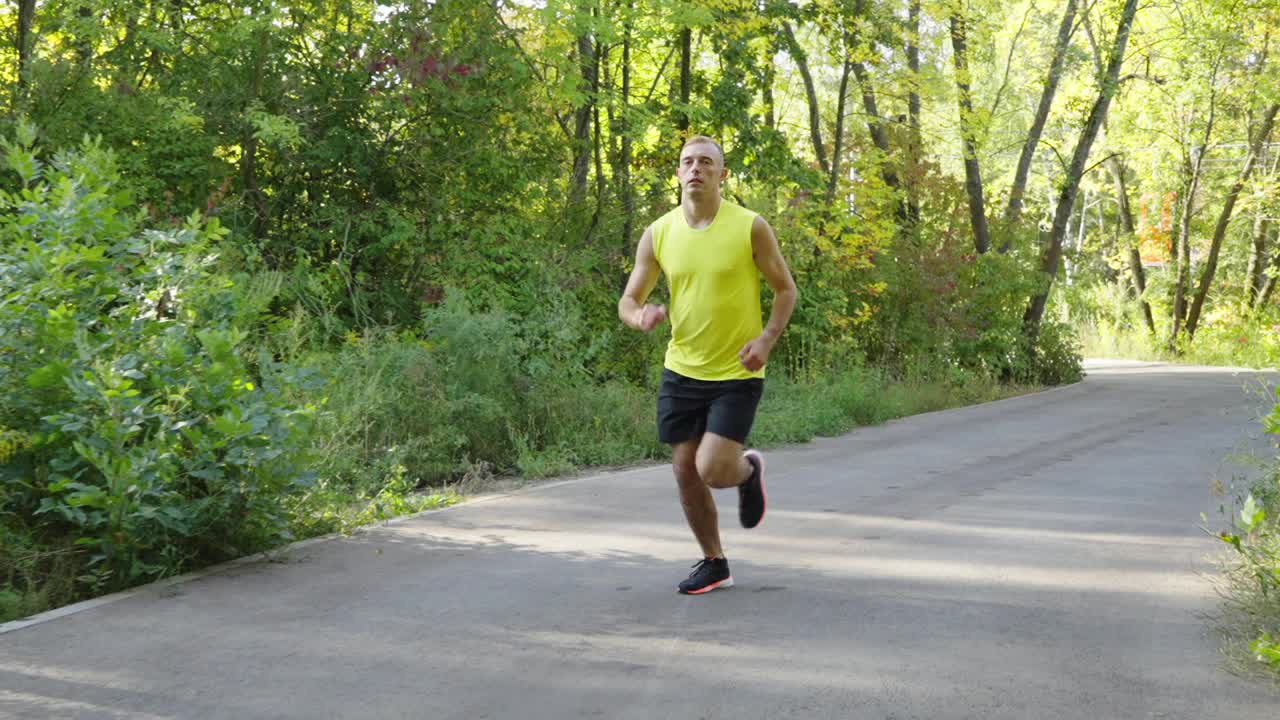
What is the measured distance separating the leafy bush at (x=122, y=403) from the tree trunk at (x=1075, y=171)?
66.0ft

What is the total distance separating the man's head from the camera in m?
6.48

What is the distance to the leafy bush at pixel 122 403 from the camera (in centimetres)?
648

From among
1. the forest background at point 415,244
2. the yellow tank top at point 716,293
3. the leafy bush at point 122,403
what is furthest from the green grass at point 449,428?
the yellow tank top at point 716,293

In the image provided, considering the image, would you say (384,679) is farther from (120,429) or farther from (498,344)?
(498,344)

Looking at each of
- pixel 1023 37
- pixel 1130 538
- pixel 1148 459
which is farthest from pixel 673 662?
pixel 1023 37

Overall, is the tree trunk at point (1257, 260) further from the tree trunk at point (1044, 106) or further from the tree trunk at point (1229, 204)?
the tree trunk at point (1044, 106)

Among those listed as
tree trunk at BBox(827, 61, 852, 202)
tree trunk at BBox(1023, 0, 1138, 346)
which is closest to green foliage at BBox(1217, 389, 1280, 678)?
tree trunk at BBox(827, 61, 852, 202)

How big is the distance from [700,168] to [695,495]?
5.46ft

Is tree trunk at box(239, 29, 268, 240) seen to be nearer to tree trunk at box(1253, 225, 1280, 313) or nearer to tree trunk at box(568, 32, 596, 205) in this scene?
tree trunk at box(568, 32, 596, 205)

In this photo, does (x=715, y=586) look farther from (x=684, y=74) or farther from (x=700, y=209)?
(x=684, y=74)

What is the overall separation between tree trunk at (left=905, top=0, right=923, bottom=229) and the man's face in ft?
55.5

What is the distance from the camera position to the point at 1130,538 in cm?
856

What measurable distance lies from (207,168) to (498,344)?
4694 millimetres

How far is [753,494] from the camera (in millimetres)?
6965
